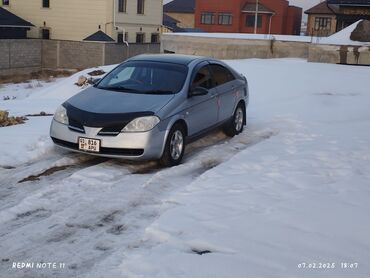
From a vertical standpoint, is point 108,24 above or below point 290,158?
above

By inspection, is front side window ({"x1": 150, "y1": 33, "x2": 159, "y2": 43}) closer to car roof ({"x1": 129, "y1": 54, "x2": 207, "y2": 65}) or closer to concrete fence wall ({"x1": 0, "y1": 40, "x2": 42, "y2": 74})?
concrete fence wall ({"x1": 0, "y1": 40, "x2": 42, "y2": 74})

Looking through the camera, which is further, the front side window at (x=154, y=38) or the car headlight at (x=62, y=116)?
the front side window at (x=154, y=38)

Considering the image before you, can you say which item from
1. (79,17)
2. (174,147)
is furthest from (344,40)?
(79,17)

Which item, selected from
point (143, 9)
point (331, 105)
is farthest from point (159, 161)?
point (143, 9)

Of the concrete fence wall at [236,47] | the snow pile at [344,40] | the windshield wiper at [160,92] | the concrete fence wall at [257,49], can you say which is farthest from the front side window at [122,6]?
the windshield wiper at [160,92]

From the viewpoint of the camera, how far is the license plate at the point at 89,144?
21.8 ft

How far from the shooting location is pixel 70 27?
3909 centimetres

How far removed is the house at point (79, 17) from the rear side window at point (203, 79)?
30628 mm

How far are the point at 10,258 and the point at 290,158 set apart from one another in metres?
4.41

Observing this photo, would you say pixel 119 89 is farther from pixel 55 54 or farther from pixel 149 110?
pixel 55 54

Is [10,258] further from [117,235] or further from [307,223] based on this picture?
[307,223]

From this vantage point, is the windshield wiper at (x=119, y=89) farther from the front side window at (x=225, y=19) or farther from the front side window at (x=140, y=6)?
the front side window at (x=225, y=19)

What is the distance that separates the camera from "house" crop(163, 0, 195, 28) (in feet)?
246

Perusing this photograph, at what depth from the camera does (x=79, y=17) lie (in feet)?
127
